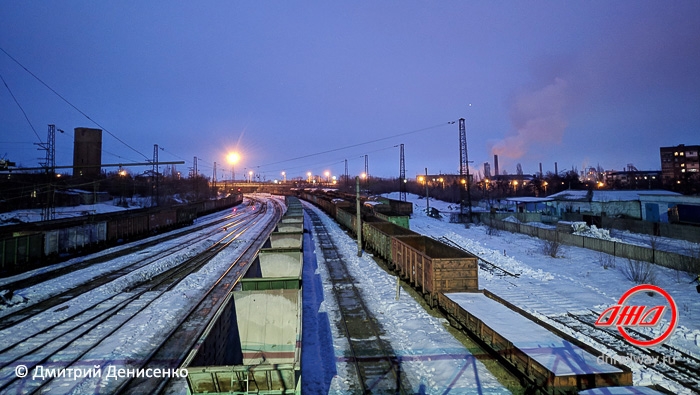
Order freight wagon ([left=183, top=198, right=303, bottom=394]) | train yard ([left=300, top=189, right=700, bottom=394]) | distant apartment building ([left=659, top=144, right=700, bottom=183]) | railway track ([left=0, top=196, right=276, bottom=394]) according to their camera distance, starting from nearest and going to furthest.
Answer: train yard ([left=300, top=189, right=700, bottom=394]), freight wagon ([left=183, top=198, right=303, bottom=394]), railway track ([left=0, top=196, right=276, bottom=394]), distant apartment building ([left=659, top=144, right=700, bottom=183])

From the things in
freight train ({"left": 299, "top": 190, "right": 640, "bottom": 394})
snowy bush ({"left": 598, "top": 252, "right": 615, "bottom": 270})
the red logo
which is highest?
freight train ({"left": 299, "top": 190, "right": 640, "bottom": 394})

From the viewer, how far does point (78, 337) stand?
10281mm

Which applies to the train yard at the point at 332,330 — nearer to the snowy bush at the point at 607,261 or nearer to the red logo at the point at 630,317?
the red logo at the point at 630,317

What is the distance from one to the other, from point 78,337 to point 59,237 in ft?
50.3

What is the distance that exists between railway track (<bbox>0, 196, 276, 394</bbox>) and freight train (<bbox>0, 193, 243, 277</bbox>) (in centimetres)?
798

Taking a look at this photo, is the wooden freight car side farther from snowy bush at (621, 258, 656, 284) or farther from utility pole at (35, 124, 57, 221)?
utility pole at (35, 124, 57, 221)

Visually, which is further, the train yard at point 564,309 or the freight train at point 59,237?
the freight train at point 59,237

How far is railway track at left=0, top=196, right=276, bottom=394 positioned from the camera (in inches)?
326

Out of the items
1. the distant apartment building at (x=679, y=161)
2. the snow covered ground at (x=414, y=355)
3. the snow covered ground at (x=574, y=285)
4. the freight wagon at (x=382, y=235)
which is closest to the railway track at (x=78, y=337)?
the snow covered ground at (x=414, y=355)

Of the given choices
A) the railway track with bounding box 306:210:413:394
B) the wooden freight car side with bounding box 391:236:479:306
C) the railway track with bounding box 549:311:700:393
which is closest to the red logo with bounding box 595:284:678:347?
the railway track with bounding box 549:311:700:393

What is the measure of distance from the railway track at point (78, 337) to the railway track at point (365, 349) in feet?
16.9

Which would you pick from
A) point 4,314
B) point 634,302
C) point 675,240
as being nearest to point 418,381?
point 634,302

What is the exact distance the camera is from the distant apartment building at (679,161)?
10781 cm

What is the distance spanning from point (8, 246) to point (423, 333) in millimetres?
21954
